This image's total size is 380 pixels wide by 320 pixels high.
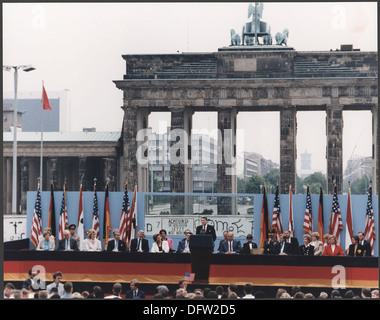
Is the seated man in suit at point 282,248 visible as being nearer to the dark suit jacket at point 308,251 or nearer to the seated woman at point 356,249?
the dark suit jacket at point 308,251

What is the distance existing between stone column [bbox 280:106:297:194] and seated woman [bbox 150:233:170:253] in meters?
39.3

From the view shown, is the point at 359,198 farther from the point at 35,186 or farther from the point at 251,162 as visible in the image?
the point at 251,162

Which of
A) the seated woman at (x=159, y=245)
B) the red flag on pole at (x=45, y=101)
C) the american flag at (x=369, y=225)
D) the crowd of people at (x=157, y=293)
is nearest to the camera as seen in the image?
the crowd of people at (x=157, y=293)

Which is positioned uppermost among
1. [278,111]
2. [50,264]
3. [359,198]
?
[278,111]

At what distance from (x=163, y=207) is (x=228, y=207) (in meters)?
2.83

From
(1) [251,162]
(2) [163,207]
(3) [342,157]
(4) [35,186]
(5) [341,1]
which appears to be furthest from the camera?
(1) [251,162]

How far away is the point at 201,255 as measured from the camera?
18719 mm

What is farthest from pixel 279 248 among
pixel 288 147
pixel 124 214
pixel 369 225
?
pixel 288 147

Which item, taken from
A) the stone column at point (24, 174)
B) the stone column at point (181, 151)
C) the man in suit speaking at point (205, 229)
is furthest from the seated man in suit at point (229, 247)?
the stone column at point (24, 174)

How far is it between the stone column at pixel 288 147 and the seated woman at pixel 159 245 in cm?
3931

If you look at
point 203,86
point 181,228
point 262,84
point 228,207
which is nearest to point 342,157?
point 262,84

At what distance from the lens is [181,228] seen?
25.7 m

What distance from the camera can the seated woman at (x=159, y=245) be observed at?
2081cm

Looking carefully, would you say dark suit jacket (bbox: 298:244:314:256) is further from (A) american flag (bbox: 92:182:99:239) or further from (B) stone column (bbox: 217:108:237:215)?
(B) stone column (bbox: 217:108:237:215)
